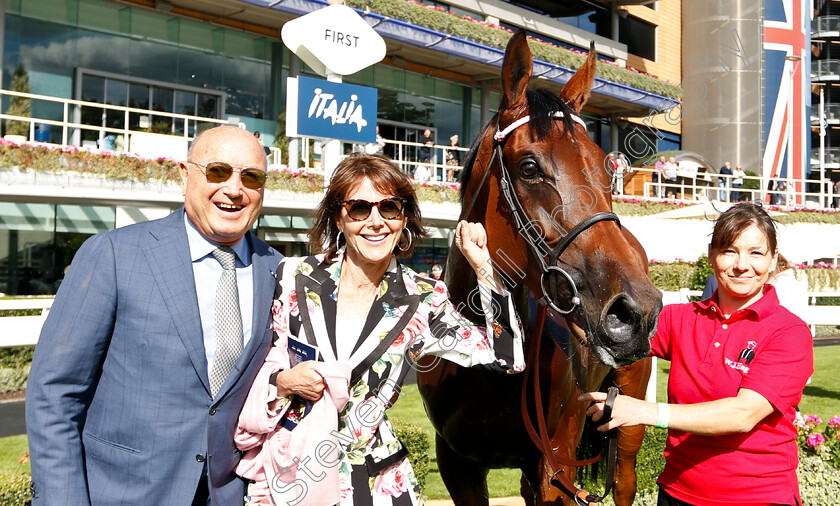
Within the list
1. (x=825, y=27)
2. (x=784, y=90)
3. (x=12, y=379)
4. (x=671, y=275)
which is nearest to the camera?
(x=12, y=379)

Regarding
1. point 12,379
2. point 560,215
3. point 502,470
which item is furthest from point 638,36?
point 560,215

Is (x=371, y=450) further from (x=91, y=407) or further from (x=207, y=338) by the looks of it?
(x=91, y=407)

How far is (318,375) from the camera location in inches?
68.0

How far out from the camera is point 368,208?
195 cm

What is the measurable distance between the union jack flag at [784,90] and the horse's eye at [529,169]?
17.0 metres

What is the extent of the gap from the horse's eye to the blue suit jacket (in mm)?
1108

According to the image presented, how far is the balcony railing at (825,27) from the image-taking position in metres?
37.6

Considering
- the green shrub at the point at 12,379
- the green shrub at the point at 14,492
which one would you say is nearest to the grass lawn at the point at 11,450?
the green shrub at the point at 12,379

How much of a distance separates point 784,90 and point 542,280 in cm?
2159

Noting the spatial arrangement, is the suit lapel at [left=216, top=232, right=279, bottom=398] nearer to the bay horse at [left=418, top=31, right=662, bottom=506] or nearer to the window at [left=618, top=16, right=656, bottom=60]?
the bay horse at [left=418, top=31, right=662, bottom=506]

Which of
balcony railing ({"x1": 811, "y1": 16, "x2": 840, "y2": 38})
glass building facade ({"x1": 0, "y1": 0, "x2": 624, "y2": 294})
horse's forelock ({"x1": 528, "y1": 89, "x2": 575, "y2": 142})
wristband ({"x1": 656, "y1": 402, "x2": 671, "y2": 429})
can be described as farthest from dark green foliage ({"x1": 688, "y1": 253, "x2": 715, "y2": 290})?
balcony railing ({"x1": 811, "y1": 16, "x2": 840, "y2": 38})

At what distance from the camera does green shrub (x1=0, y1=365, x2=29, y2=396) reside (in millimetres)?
8055

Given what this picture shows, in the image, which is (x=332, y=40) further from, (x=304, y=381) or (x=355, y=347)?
(x=304, y=381)

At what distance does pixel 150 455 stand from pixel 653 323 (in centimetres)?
145
